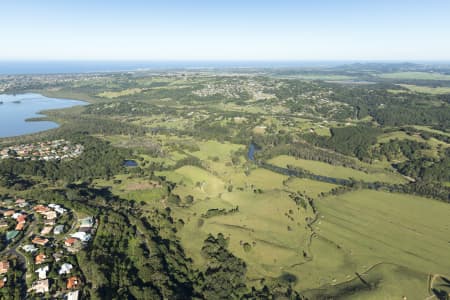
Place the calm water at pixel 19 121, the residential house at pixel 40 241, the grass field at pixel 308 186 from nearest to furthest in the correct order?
1. the residential house at pixel 40 241
2. the grass field at pixel 308 186
3. the calm water at pixel 19 121

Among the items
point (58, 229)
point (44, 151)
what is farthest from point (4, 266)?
point (44, 151)

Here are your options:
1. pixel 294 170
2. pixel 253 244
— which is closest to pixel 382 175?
pixel 294 170

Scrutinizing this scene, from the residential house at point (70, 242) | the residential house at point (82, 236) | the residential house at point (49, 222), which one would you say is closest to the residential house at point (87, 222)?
the residential house at point (82, 236)

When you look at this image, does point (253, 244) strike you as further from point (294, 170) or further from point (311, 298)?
point (294, 170)

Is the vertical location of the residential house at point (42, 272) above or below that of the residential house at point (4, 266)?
below

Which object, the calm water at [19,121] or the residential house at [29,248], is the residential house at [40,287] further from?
the calm water at [19,121]

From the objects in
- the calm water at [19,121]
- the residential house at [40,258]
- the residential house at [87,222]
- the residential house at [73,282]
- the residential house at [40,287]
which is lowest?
the residential house at [73,282]
